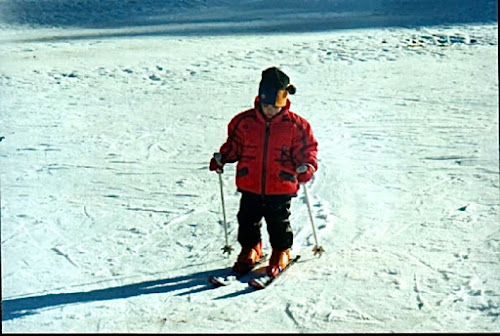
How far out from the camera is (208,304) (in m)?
5.05

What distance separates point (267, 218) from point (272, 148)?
1.51 ft

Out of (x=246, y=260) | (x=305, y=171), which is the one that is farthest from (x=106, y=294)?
(x=305, y=171)

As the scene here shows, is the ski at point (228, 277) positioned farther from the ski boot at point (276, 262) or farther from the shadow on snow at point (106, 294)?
the ski boot at point (276, 262)

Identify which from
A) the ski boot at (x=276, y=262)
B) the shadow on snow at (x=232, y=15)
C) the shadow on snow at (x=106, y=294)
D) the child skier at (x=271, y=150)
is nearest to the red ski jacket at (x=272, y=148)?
the child skier at (x=271, y=150)

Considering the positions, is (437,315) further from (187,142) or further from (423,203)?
(187,142)

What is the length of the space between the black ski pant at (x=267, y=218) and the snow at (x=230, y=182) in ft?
0.84

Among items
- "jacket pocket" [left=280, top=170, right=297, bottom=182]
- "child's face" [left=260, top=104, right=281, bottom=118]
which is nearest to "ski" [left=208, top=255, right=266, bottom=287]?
"jacket pocket" [left=280, top=170, right=297, bottom=182]

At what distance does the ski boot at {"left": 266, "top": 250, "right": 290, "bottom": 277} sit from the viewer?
539cm

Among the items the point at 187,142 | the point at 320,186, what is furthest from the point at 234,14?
the point at 320,186

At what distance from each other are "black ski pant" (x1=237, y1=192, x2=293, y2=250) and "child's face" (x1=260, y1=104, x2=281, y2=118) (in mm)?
472

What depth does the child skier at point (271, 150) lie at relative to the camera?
5121 mm

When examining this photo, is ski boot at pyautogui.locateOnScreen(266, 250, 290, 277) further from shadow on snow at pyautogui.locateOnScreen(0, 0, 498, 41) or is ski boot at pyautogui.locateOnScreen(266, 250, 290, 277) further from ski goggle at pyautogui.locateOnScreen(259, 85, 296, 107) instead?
shadow on snow at pyautogui.locateOnScreen(0, 0, 498, 41)

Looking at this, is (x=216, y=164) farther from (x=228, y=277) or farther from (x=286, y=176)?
(x=228, y=277)

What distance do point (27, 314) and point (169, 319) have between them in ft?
2.53
